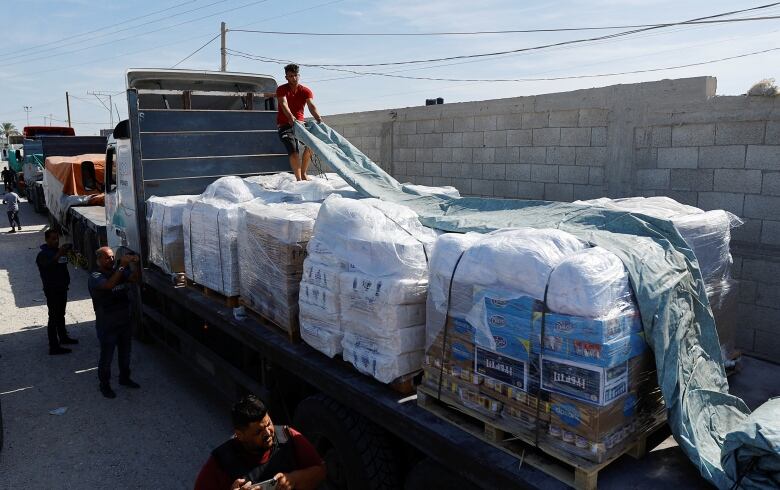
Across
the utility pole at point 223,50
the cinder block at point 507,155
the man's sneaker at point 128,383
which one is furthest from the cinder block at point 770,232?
the utility pole at point 223,50

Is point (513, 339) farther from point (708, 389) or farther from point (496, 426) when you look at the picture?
point (708, 389)

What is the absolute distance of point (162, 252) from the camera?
6266 mm

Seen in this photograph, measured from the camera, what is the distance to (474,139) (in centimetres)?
866

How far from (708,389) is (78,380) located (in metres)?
6.42

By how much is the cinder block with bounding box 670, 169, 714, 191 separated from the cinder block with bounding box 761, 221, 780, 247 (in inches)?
26.0

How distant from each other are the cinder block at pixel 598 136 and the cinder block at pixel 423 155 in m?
3.12

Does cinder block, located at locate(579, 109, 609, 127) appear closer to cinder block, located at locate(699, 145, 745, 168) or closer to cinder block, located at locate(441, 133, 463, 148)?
cinder block, located at locate(699, 145, 745, 168)

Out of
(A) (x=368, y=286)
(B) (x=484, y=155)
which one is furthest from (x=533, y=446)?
(B) (x=484, y=155)

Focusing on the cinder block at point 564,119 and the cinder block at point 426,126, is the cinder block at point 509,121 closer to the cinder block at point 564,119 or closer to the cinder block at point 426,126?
the cinder block at point 564,119

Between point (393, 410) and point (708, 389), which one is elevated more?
point (708, 389)

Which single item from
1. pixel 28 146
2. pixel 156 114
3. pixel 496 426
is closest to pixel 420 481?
pixel 496 426

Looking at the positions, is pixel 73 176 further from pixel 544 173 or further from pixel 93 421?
pixel 544 173

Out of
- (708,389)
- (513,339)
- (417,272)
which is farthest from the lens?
(417,272)

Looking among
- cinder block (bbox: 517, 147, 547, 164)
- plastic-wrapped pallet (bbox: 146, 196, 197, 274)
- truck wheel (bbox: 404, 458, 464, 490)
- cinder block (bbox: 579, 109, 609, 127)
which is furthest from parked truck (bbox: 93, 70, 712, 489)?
cinder block (bbox: 579, 109, 609, 127)
